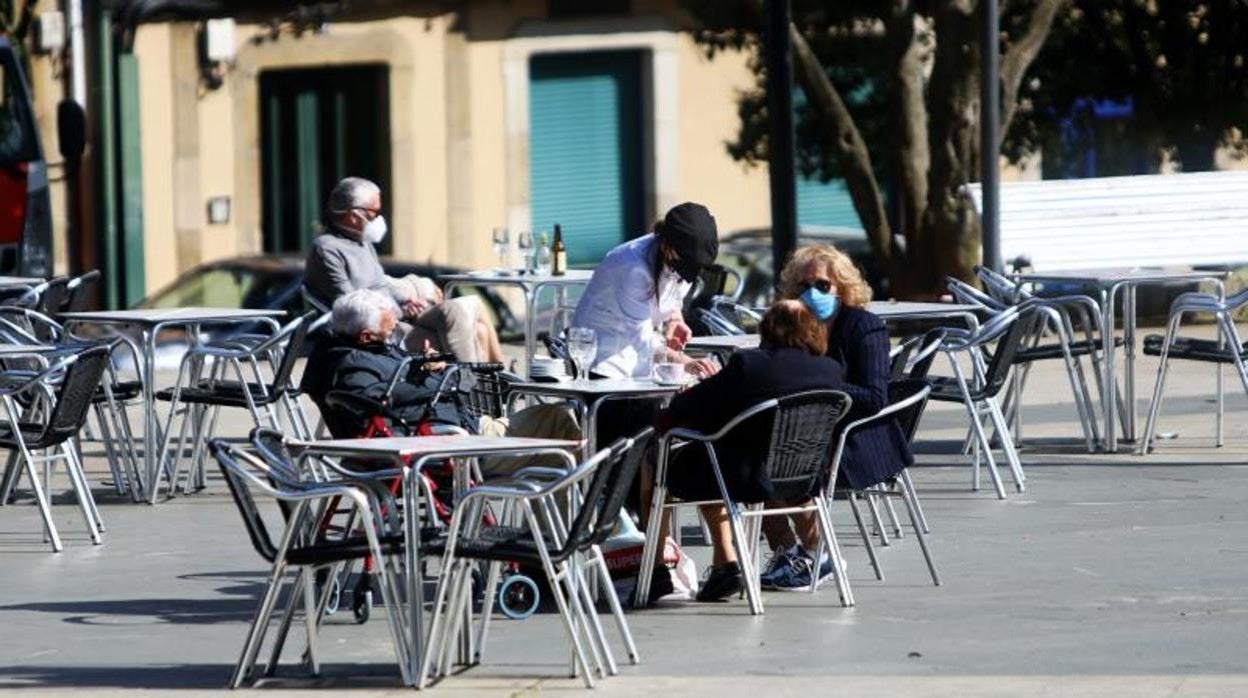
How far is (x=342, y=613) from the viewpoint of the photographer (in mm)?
9586

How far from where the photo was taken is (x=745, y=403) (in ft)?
30.9

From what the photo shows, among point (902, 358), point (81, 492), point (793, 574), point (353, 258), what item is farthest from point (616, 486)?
point (353, 258)

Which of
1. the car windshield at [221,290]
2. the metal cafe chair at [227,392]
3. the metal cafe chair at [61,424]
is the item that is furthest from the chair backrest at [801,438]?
the car windshield at [221,290]

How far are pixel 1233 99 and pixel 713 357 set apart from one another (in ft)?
46.4

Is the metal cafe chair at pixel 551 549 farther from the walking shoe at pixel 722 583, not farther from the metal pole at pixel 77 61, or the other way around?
the metal pole at pixel 77 61

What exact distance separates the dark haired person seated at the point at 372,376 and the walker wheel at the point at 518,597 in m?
0.68

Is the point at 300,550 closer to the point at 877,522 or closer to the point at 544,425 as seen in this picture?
the point at 544,425

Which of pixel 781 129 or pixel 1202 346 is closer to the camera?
pixel 1202 346

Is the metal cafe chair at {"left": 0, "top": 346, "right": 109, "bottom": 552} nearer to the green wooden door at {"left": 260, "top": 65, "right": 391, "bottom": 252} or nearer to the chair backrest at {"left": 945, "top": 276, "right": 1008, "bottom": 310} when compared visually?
the chair backrest at {"left": 945, "top": 276, "right": 1008, "bottom": 310}

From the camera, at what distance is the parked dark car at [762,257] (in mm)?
25328

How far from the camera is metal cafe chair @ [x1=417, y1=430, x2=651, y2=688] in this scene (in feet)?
26.6

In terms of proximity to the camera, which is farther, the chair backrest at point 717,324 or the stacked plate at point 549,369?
the chair backrest at point 717,324

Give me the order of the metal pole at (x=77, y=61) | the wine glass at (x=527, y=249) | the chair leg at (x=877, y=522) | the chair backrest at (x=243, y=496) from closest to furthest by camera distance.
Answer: the chair backrest at (x=243, y=496)
the chair leg at (x=877, y=522)
the wine glass at (x=527, y=249)
the metal pole at (x=77, y=61)

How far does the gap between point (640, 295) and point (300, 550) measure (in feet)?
8.45
